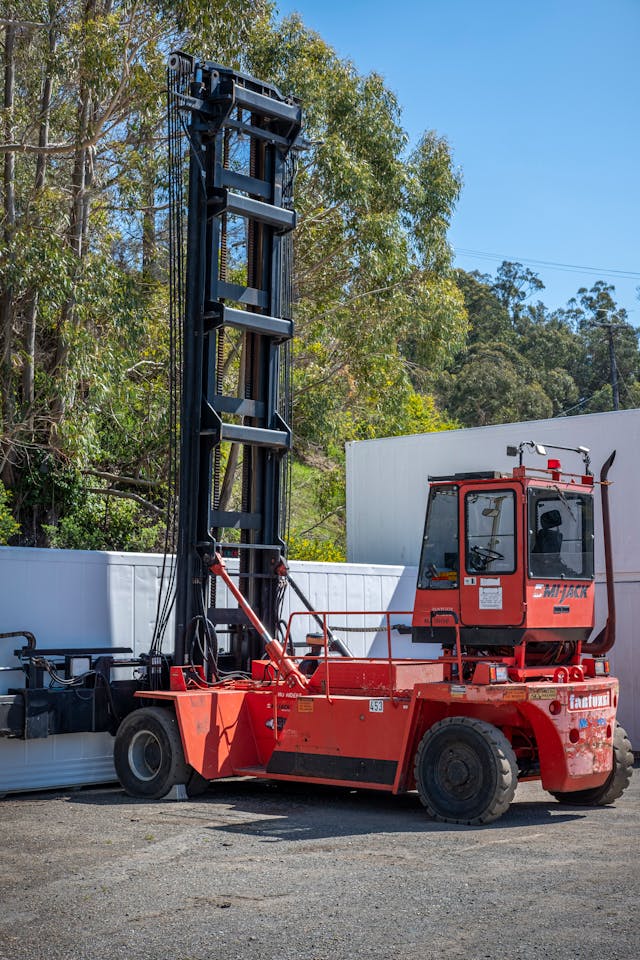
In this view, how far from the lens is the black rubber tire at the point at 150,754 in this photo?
11359mm

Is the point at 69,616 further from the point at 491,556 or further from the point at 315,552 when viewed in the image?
the point at 315,552

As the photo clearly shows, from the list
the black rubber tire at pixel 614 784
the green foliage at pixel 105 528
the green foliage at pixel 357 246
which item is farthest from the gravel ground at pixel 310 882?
the green foliage at pixel 357 246

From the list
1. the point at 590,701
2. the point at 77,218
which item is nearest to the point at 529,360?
the point at 77,218

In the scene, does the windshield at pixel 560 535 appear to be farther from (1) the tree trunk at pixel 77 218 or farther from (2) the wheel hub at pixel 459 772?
(1) the tree trunk at pixel 77 218

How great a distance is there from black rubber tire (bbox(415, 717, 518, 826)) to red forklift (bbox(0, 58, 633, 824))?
0.02 metres

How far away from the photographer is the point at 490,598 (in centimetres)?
1048

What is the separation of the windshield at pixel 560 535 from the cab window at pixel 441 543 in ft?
2.36

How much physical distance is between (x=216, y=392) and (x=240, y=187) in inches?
90.5

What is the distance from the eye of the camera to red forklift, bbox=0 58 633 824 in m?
10.3

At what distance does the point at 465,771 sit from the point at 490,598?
1.52m

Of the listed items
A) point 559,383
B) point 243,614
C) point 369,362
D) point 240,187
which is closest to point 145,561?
point 243,614

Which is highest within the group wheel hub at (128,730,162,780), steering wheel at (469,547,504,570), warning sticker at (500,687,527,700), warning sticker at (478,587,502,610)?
steering wheel at (469,547,504,570)

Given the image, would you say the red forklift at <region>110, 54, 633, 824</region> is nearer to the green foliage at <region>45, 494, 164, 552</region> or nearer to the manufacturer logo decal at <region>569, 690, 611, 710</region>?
the manufacturer logo decal at <region>569, 690, 611, 710</region>

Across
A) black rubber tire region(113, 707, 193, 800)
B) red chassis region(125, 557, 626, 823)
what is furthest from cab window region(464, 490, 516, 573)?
black rubber tire region(113, 707, 193, 800)
